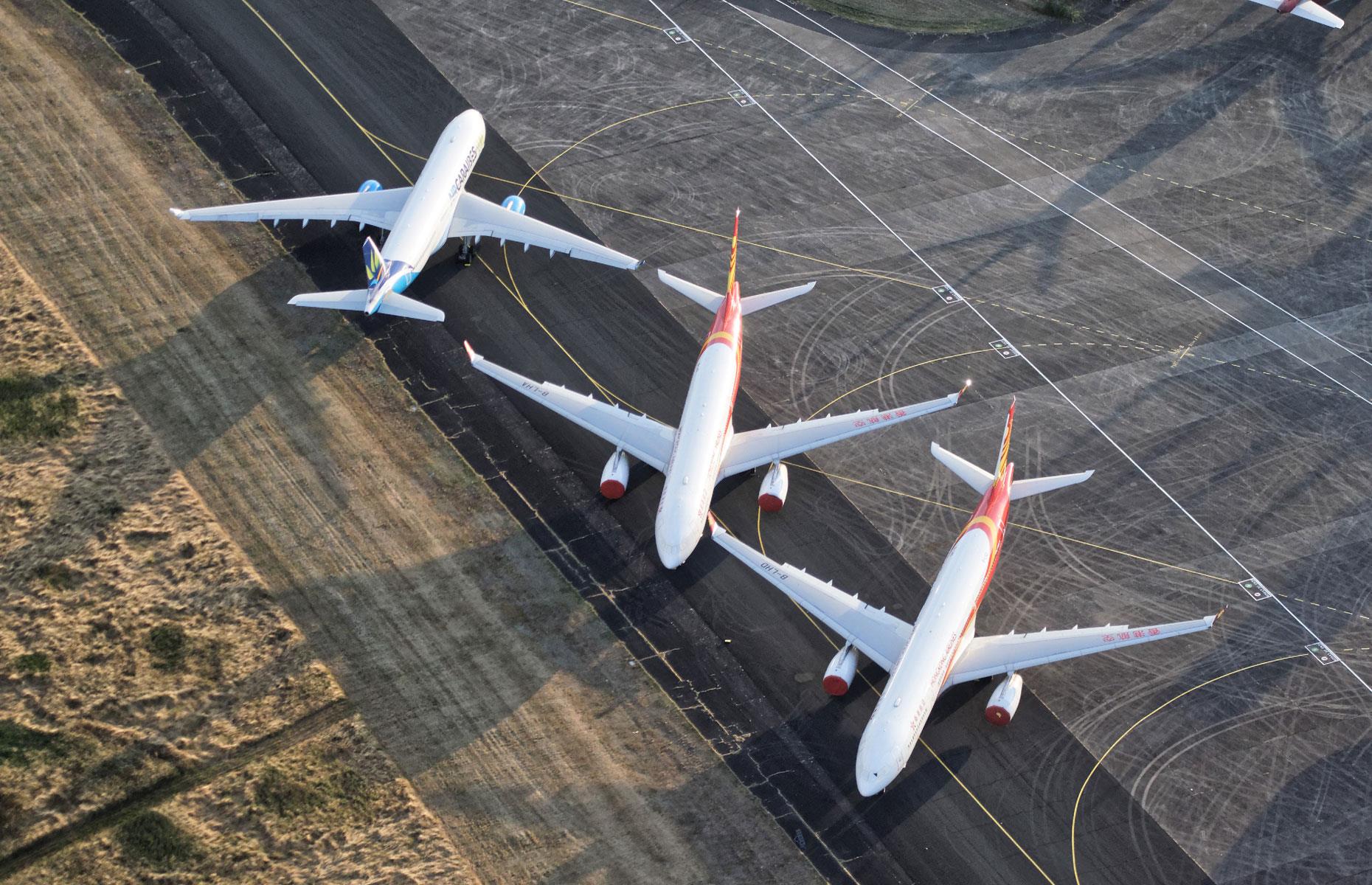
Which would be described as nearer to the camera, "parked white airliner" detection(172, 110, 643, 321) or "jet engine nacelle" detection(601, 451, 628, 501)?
"jet engine nacelle" detection(601, 451, 628, 501)

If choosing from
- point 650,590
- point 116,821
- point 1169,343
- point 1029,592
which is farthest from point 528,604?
point 1169,343

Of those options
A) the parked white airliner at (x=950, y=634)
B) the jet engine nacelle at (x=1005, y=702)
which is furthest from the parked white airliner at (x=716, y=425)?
the jet engine nacelle at (x=1005, y=702)

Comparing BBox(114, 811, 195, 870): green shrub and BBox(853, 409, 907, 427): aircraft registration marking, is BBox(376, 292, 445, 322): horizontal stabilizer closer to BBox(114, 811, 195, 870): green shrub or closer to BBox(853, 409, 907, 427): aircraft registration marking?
BBox(853, 409, 907, 427): aircraft registration marking

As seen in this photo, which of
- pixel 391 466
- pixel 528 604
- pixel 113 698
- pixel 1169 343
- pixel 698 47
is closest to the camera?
pixel 113 698

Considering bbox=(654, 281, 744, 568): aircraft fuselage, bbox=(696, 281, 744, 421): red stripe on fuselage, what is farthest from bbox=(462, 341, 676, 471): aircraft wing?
bbox=(696, 281, 744, 421): red stripe on fuselage

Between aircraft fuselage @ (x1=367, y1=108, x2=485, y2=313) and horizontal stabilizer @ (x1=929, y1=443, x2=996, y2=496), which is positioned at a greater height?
aircraft fuselage @ (x1=367, y1=108, x2=485, y2=313)

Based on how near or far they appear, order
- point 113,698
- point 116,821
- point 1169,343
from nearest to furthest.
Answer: point 116,821 < point 113,698 < point 1169,343

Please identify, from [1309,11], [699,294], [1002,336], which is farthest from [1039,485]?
[1309,11]

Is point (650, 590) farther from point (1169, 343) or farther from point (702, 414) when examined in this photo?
point (1169, 343)
